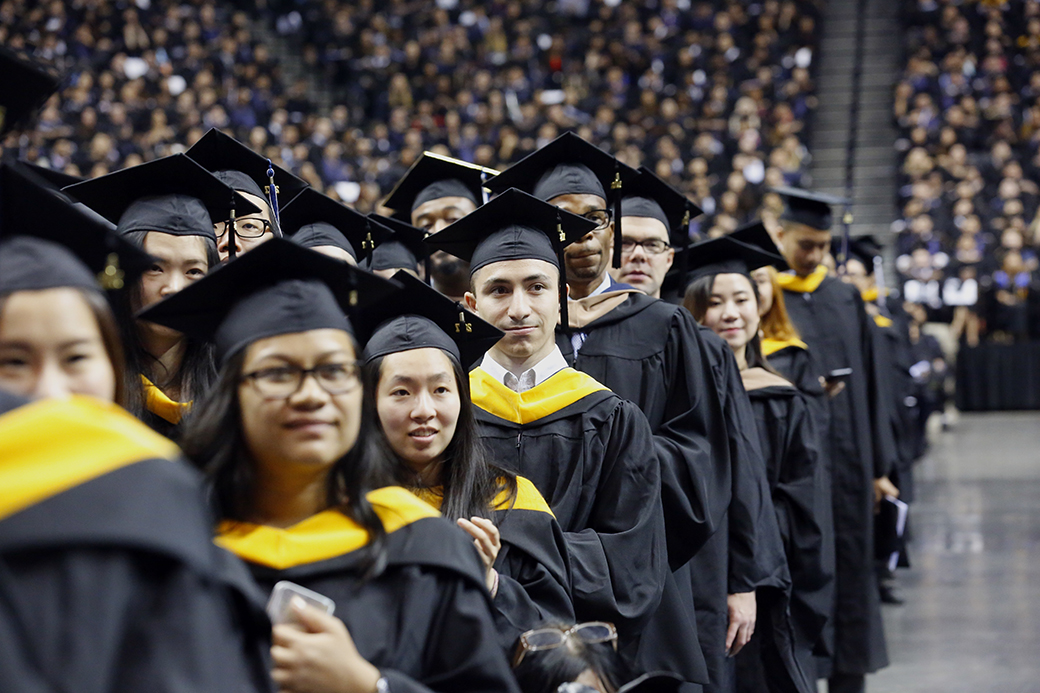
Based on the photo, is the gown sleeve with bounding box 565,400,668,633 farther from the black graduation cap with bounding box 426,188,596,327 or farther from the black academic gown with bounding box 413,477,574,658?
the black graduation cap with bounding box 426,188,596,327

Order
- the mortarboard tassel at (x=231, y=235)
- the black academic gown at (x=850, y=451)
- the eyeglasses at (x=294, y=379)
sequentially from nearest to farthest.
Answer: the eyeglasses at (x=294, y=379), the mortarboard tassel at (x=231, y=235), the black academic gown at (x=850, y=451)

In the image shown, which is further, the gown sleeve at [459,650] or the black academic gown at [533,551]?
the black academic gown at [533,551]

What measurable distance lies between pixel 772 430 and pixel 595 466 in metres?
1.67

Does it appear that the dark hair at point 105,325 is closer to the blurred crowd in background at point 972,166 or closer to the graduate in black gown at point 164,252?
the graduate in black gown at point 164,252

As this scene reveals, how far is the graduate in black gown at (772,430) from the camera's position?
176 inches

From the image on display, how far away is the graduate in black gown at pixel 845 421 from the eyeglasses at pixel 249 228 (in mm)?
2943

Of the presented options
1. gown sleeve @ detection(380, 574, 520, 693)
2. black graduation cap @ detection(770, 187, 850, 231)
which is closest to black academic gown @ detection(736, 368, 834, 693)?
black graduation cap @ detection(770, 187, 850, 231)

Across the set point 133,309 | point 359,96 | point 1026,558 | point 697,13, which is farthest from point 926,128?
point 133,309

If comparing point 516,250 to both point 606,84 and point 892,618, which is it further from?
point 606,84

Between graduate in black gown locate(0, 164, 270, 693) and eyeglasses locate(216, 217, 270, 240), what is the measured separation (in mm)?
1897

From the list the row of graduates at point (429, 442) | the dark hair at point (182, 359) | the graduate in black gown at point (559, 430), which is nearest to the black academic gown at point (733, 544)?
the row of graduates at point (429, 442)

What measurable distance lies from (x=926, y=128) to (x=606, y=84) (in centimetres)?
496

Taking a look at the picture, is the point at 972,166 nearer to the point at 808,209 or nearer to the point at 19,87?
the point at 808,209

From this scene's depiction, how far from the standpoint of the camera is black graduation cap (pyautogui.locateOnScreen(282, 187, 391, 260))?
3736 millimetres
